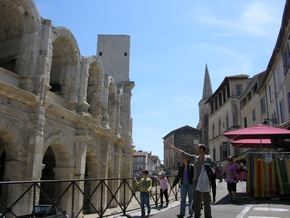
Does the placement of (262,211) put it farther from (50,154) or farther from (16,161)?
(50,154)

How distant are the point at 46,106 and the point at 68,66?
367cm

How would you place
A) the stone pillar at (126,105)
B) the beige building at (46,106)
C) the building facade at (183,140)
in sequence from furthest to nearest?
the building facade at (183,140) < the stone pillar at (126,105) < the beige building at (46,106)

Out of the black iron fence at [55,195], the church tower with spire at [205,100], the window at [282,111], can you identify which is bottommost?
the black iron fence at [55,195]

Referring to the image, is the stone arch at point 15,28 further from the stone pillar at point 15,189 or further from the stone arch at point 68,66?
the stone pillar at point 15,189

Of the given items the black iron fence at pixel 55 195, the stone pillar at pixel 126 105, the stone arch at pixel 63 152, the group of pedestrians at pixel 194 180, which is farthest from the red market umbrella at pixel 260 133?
the stone pillar at pixel 126 105

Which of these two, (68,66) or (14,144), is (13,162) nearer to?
(14,144)

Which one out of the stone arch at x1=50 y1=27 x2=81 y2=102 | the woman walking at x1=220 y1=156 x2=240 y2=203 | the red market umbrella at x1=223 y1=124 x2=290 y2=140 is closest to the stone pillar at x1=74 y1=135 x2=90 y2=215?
the stone arch at x1=50 y1=27 x2=81 y2=102

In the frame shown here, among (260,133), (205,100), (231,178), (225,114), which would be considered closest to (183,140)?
(205,100)

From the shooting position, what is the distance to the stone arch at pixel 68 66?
1424 centimetres

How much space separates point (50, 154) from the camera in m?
16.5

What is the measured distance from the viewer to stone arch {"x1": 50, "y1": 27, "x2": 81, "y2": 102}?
46.7 ft

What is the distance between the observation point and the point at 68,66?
14695 millimetres

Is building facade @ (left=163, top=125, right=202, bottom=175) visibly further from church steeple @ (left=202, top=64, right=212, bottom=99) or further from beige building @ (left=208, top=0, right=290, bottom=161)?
beige building @ (left=208, top=0, right=290, bottom=161)

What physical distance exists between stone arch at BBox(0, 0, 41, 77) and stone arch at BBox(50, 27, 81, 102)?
2287 millimetres
